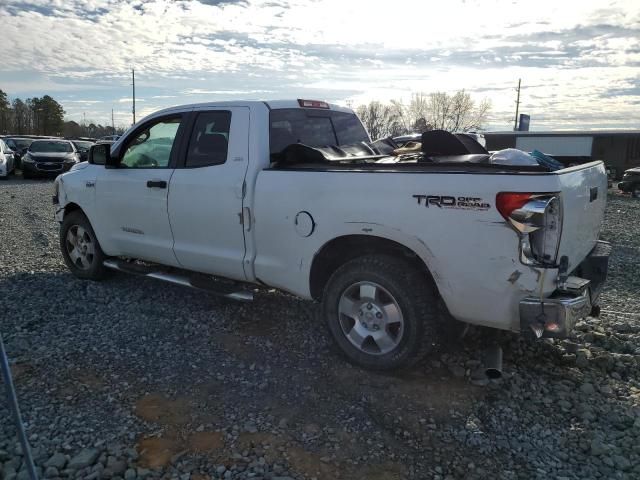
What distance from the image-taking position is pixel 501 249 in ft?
10.6

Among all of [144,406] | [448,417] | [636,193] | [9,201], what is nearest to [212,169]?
[144,406]

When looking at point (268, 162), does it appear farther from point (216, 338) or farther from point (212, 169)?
point (216, 338)

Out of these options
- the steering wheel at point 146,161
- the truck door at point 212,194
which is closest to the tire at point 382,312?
the truck door at point 212,194

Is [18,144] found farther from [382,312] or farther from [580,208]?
[580,208]

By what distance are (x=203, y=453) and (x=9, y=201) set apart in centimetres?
1389

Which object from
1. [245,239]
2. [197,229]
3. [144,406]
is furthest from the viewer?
[197,229]

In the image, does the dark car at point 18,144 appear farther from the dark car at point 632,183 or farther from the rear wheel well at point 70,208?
the dark car at point 632,183

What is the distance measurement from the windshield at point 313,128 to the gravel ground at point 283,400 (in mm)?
1673

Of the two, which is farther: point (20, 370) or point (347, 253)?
point (347, 253)

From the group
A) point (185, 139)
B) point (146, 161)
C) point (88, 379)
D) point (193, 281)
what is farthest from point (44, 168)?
point (88, 379)

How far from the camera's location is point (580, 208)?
3.56 m

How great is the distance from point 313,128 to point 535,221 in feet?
8.34

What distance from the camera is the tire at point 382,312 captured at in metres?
3.68

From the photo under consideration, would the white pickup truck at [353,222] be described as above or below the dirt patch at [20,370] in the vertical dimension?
above
